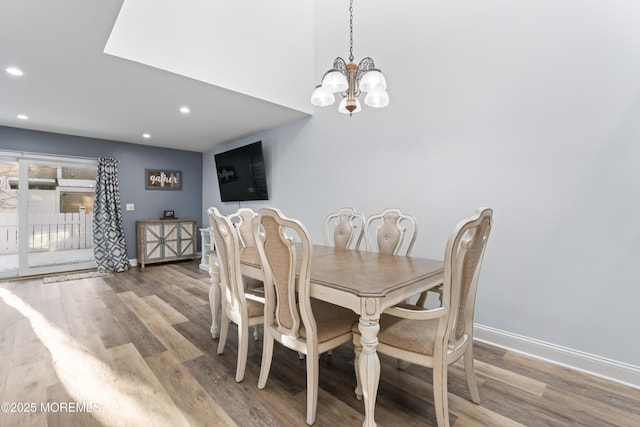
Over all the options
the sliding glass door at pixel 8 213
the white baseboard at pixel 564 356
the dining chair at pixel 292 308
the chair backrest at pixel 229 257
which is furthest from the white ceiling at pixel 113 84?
the white baseboard at pixel 564 356

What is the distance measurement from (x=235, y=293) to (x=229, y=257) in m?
0.25

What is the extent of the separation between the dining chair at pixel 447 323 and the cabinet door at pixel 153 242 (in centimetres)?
501

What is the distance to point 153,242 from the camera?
5.42 m

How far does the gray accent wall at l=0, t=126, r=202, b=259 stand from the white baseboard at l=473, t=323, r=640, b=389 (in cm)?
569

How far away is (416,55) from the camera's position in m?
2.87

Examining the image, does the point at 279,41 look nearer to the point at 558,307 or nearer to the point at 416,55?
the point at 416,55

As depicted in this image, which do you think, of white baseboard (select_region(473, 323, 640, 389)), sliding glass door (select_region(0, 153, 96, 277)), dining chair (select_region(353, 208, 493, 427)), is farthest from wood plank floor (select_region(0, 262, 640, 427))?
sliding glass door (select_region(0, 153, 96, 277))

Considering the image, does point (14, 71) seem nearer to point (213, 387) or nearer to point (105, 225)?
point (105, 225)

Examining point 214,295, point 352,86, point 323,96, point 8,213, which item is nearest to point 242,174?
point 214,295

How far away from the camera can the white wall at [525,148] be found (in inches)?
75.7

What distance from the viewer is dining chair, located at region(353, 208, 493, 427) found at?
1347 mm

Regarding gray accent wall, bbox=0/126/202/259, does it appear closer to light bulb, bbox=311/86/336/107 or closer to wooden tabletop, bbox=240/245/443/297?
wooden tabletop, bbox=240/245/443/297

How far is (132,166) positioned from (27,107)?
2033mm

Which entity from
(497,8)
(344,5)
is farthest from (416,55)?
(344,5)
